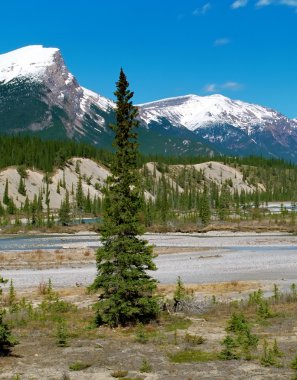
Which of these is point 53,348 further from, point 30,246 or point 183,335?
point 30,246

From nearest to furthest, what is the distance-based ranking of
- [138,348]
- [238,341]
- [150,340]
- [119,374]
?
[119,374] → [238,341] → [138,348] → [150,340]

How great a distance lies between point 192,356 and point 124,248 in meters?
7.39

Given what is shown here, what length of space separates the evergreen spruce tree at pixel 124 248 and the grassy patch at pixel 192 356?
4.75m

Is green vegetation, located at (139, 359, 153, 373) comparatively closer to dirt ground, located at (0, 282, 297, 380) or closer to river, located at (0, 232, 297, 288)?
dirt ground, located at (0, 282, 297, 380)

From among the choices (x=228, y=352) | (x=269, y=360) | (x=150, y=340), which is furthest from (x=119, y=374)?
(x=269, y=360)

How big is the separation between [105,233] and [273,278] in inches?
902

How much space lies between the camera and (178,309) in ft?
94.5

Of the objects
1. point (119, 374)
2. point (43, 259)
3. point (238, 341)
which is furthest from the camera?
point (43, 259)

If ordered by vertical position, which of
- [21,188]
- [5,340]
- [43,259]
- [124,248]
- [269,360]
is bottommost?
[43,259]

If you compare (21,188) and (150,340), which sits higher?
(21,188)

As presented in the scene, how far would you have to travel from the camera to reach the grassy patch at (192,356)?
19.8 metres

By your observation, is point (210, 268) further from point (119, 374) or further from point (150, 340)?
point (119, 374)

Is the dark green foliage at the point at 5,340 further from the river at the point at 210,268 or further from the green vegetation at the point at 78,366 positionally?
the river at the point at 210,268

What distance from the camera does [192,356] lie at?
20328mm
